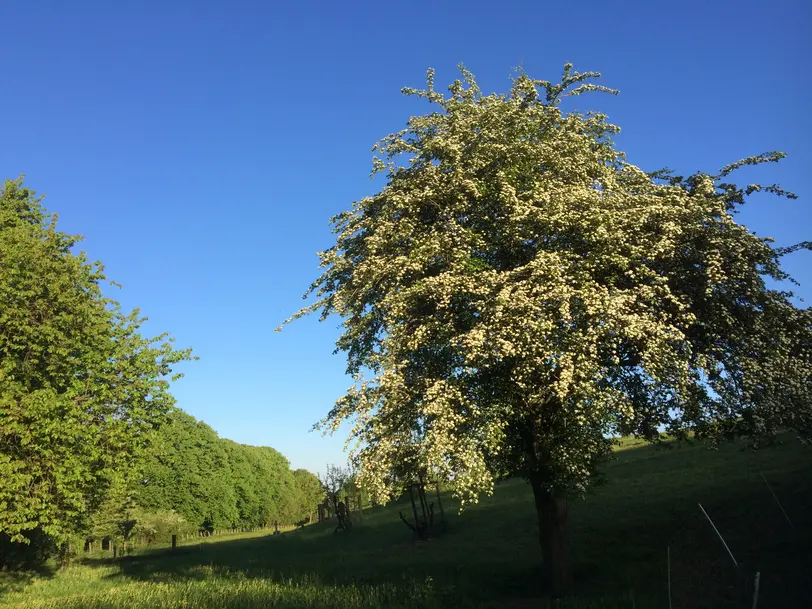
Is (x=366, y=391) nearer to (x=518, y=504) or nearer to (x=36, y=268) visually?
(x=36, y=268)

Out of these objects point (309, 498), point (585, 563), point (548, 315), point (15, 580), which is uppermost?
point (548, 315)

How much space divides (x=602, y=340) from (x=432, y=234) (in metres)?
6.78

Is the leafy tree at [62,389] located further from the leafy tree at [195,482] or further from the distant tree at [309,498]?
the leafy tree at [195,482]

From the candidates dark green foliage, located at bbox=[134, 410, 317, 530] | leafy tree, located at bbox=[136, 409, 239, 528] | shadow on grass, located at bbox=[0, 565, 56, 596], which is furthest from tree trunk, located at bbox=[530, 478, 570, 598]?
leafy tree, located at bbox=[136, 409, 239, 528]

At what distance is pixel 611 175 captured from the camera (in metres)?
21.1

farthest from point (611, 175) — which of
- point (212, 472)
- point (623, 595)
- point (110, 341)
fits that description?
point (212, 472)

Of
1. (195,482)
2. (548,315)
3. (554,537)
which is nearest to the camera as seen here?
(548,315)

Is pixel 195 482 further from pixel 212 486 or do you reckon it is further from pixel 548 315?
pixel 548 315

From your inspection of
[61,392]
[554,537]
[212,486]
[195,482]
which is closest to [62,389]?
[61,392]

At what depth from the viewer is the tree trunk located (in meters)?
19.8

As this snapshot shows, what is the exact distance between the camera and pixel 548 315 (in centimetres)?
1703

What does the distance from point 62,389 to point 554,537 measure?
2711 cm

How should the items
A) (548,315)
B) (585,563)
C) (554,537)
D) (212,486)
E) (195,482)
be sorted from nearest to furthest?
(548,315) < (554,537) < (585,563) < (195,482) < (212,486)

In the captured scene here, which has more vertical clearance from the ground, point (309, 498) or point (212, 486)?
point (212, 486)
